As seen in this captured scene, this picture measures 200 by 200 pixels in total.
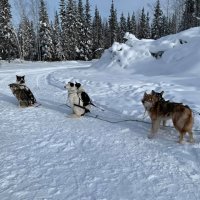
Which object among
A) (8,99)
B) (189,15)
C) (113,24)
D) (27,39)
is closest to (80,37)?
(113,24)

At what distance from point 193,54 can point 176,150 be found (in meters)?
11.7

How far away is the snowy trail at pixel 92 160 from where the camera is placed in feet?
15.0

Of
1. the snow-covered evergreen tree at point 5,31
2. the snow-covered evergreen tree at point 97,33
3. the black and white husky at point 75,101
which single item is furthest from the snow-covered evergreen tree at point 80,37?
the black and white husky at point 75,101

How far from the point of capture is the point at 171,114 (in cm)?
626

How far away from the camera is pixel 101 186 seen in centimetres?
468

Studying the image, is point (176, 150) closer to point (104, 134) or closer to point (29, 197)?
point (104, 134)

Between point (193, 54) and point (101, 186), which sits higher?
point (193, 54)

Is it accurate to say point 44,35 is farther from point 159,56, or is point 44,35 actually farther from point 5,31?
point 159,56

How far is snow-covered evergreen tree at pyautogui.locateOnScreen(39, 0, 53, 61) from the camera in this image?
157ft

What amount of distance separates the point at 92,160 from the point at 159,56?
1392 centimetres

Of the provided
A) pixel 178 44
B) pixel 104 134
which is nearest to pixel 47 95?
pixel 104 134

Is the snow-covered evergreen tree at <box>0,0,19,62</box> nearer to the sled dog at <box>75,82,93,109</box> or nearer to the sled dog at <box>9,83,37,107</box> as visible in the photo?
the sled dog at <box>9,83,37,107</box>

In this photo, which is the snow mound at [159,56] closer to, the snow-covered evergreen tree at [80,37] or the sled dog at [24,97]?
the sled dog at [24,97]

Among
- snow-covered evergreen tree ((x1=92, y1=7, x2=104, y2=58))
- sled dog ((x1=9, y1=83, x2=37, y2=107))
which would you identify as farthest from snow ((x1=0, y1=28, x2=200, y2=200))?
snow-covered evergreen tree ((x1=92, y1=7, x2=104, y2=58))
